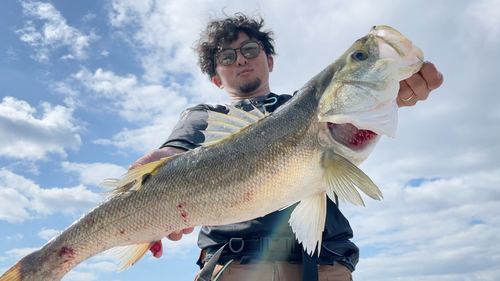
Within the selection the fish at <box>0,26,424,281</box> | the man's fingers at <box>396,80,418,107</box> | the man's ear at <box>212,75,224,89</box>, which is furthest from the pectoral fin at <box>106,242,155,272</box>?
the man's ear at <box>212,75,224,89</box>

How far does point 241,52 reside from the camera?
632 cm

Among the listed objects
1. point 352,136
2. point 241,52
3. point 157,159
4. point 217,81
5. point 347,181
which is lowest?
point 347,181

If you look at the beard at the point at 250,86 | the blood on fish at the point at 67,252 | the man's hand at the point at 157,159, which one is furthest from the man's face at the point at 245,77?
the blood on fish at the point at 67,252

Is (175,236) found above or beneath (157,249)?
above

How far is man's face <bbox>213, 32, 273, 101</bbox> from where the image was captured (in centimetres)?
614

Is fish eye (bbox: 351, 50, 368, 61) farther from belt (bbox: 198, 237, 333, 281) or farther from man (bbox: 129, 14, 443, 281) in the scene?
belt (bbox: 198, 237, 333, 281)

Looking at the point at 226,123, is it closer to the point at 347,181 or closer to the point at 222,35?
the point at 347,181

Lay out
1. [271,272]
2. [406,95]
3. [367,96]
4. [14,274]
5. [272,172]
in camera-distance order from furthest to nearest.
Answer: [271,272] < [406,95] < [14,274] < [367,96] < [272,172]

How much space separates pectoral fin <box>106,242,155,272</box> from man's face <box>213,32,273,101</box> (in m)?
3.21

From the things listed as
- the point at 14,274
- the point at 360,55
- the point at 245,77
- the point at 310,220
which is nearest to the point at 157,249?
the point at 14,274

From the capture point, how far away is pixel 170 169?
3645 millimetres

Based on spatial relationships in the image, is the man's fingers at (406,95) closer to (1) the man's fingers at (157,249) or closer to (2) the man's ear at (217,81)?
(1) the man's fingers at (157,249)

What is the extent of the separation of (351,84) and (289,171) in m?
1.04

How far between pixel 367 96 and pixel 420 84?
0.67m
